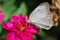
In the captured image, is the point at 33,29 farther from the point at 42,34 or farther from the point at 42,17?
A: the point at 42,34

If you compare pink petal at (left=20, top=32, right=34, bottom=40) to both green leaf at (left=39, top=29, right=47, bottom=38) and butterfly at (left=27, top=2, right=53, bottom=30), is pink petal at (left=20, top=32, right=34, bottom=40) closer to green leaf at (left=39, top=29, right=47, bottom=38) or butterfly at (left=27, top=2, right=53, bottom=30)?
butterfly at (left=27, top=2, right=53, bottom=30)

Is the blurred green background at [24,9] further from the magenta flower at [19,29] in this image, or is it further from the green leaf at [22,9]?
the magenta flower at [19,29]

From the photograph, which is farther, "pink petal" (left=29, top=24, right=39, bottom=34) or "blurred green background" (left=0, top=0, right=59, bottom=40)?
"blurred green background" (left=0, top=0, right=59, bottom=40)

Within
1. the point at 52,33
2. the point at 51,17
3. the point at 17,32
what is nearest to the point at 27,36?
the point at 17,32

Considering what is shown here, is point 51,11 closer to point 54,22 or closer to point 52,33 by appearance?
point 54,22

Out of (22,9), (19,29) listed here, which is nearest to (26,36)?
(19,29)

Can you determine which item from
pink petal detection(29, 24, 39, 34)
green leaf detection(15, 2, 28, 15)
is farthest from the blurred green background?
A: pink petal detection(29, 24, 39, 34)
